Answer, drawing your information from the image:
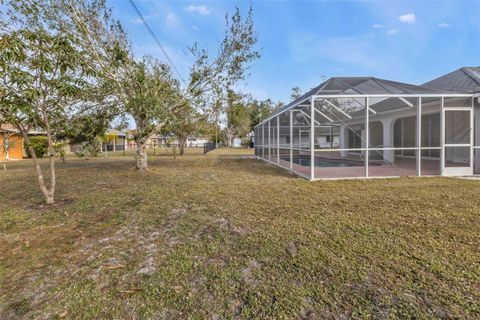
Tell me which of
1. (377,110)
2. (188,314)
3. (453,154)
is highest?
(377,110)

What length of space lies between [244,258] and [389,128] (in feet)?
42.7

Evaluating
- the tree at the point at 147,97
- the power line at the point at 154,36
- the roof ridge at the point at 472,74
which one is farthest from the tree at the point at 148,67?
the roof ridge at the point at 472,74

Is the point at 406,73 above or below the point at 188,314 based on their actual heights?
above

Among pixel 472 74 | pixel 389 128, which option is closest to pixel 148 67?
pixel 389 128

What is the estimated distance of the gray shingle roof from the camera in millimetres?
8455

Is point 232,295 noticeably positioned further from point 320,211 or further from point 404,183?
point 404,183

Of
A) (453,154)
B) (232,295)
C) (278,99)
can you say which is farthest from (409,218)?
(278,99)

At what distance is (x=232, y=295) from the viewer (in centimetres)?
205

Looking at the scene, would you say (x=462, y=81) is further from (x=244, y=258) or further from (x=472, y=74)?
(x=244, y=258)

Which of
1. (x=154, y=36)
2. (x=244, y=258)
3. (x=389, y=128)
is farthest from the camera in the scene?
(x=389, y=128)

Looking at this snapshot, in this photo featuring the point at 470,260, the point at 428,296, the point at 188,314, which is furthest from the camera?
the point at 470,260

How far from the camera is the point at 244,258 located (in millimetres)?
2666

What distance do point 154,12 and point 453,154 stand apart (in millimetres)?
13121

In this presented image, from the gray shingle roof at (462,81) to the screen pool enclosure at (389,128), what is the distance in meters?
0.77
